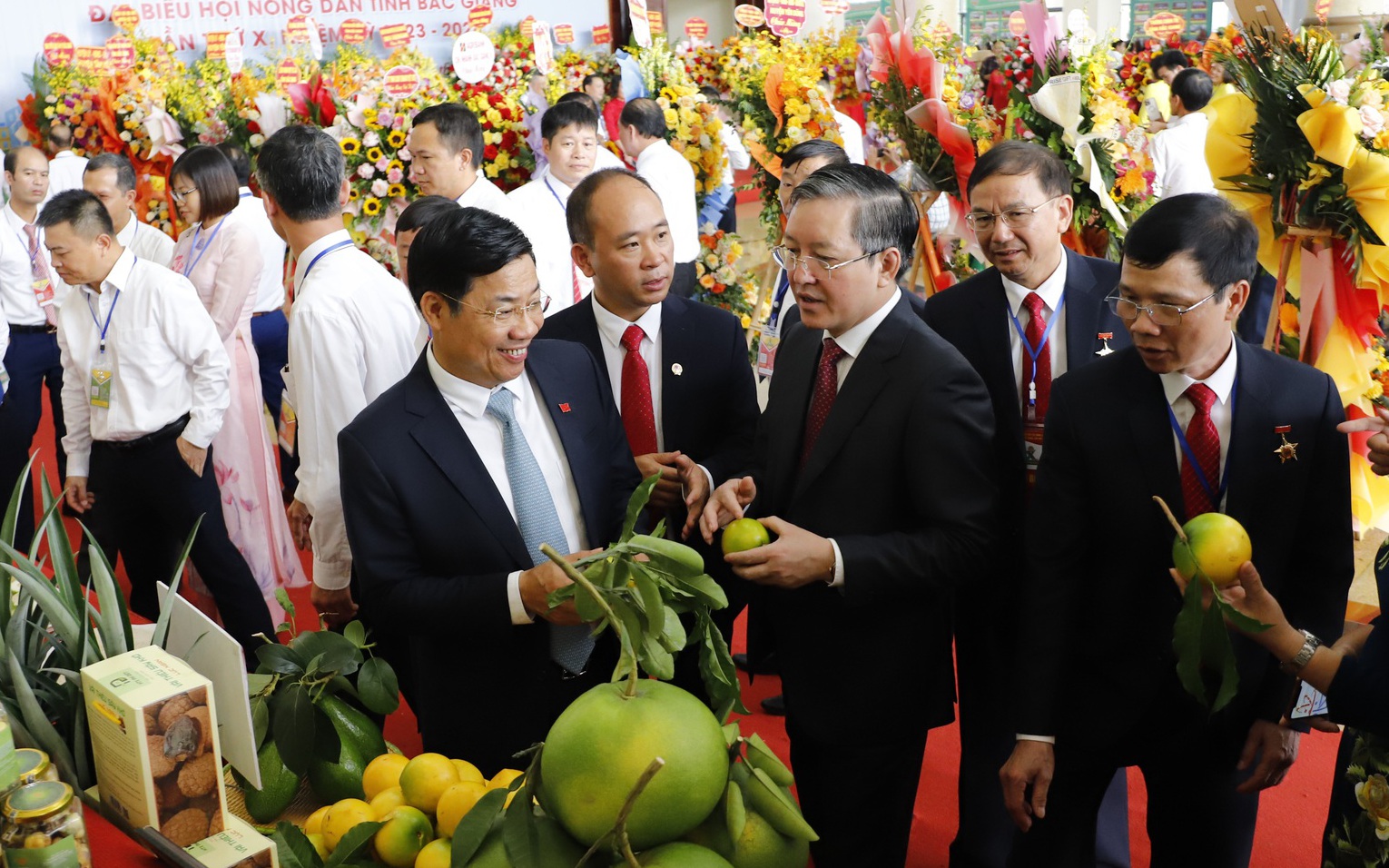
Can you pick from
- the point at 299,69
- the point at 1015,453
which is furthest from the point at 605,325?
the point at 299,69

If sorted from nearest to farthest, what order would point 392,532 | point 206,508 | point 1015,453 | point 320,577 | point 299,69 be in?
1. point 392,532
2. point 1015,453
3. point 320,577
4. point 206,508
5. point 299,69

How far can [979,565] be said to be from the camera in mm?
1856

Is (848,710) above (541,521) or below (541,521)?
below

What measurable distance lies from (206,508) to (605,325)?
163cm

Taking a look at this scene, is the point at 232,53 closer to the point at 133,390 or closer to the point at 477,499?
the point at 133,390

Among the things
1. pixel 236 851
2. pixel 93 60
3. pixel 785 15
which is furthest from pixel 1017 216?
pixel 93 60

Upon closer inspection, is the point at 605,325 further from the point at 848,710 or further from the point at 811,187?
the point at 848,710

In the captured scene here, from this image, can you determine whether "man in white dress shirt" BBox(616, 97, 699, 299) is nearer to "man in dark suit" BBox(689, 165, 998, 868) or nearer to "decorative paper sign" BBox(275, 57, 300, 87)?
"decorative paper sign" BBox(275, 57, 300, 87)

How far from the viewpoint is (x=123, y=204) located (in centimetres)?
→ 485

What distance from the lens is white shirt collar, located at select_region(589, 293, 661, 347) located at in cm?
246

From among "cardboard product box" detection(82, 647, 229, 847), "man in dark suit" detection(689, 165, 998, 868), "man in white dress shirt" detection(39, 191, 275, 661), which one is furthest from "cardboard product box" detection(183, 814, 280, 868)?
"man in white dress shirt" detection(39, 191, 275, 661)

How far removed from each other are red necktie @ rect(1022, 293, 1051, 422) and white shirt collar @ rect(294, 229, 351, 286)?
5.19 ft

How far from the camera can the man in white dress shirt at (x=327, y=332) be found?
2656 mm

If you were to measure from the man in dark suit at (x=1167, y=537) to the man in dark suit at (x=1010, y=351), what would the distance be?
1.63ft
